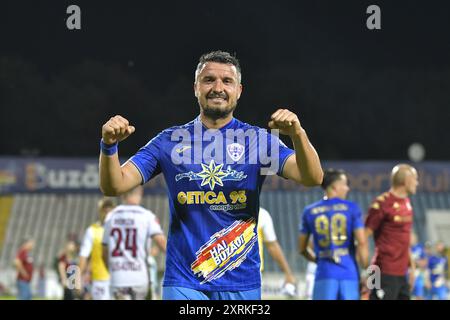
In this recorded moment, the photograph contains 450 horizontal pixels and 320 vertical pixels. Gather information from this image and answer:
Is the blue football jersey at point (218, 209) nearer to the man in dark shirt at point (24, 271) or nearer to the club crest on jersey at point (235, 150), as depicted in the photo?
the club crest on jersey at point (235, 150)

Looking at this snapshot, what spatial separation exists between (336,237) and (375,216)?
2.28 feet

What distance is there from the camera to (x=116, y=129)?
16.3ft

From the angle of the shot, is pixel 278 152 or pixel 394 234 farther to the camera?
pixel 394 234

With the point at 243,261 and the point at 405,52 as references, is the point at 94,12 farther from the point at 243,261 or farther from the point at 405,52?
the point at 243,261

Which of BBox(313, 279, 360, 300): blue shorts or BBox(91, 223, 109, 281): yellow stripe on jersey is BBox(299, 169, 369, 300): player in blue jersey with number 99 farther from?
BBox(91, 223, 109, 281): yellow stripe on jersey

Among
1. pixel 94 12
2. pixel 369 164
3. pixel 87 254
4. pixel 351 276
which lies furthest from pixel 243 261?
pixel 94 12

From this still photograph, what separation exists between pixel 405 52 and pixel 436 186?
48.8 feet

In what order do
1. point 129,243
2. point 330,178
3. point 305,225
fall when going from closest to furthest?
point 330,178 < point 305,225 < point 129,243

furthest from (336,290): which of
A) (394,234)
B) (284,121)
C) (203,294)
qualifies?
(284,121)

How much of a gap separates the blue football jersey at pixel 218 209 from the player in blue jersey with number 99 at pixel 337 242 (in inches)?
183

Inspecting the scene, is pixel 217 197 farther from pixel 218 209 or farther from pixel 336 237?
pixel 336 237

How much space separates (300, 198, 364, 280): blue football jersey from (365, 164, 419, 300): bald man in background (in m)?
0.42

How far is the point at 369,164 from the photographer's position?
3638cm

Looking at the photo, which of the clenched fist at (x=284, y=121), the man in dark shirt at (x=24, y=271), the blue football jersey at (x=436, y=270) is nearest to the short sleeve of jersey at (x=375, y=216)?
the clenched fist at (x=284, y=121)
